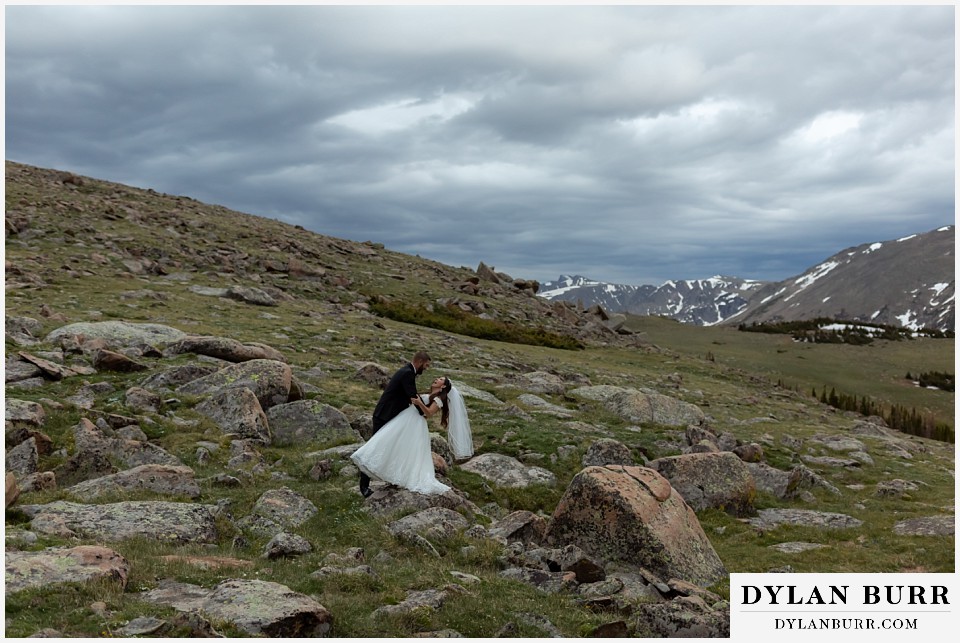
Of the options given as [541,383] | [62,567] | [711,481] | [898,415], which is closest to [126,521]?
[62,567]

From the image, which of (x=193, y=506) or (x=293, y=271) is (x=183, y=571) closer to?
(x=193, y=506)

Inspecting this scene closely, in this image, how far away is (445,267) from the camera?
7575 cm

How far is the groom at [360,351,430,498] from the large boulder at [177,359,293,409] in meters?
5.89

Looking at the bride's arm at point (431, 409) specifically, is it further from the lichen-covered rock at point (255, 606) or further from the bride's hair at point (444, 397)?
the lichen-covered rock at point (255, 606)

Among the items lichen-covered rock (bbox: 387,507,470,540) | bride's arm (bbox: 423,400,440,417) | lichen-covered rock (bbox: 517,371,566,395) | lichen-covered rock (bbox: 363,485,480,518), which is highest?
bride's arm (bbox: 423,400,440,417)

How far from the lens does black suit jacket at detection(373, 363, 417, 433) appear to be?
15703mm

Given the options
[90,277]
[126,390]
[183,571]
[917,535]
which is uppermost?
[90,277]

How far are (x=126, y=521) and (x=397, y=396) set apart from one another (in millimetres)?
6081

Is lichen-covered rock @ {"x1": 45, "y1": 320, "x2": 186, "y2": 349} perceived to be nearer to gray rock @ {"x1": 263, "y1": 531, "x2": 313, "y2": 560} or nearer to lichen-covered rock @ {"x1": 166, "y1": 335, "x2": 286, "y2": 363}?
lichen-covered rock @ {"x1": 166, "y1": 335, "x2": 286, "y2": 363}

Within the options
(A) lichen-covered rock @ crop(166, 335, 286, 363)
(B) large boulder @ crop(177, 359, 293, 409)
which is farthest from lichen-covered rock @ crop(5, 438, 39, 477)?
(A) lichen-covered rock @ crop(166, 335, 286, 363)

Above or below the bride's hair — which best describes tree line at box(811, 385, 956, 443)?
below

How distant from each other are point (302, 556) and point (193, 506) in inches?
117

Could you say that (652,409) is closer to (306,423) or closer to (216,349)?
(306,423)

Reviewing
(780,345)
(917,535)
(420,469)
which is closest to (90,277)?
(420,469)
